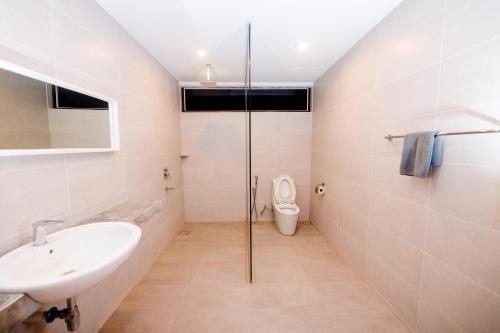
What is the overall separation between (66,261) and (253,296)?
1.40m

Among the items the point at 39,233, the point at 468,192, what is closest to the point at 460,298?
the point at 468,192

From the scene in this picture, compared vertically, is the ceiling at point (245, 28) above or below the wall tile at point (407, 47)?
above

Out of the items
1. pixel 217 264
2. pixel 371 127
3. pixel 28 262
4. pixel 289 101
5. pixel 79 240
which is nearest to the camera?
pixel 28 262

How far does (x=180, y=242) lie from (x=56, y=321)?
1.62 m

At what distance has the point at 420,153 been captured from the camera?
125cm

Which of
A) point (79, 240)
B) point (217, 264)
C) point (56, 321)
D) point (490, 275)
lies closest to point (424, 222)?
point (490, 275)

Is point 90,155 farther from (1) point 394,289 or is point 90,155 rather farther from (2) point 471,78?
(1) point 394,289

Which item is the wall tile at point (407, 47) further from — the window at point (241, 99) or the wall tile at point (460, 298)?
the window at point (241, 99)

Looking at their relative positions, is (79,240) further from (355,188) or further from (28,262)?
(355,188)

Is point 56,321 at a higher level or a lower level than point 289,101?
lower

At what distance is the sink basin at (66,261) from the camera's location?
0.72 m

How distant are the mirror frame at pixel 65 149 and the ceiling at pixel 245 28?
73cm

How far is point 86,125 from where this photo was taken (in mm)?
1387

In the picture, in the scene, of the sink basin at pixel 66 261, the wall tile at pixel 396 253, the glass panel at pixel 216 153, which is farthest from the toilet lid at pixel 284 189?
the sink basin at pixel 66 261
